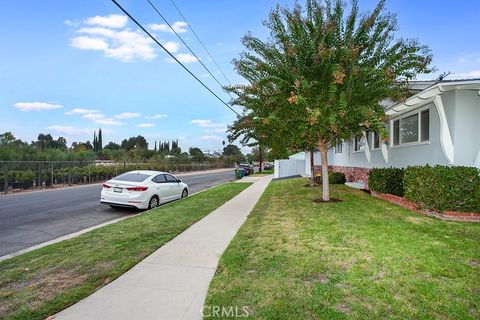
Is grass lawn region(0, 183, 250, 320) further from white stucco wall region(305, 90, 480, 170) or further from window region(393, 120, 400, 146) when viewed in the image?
window region(393, 120, 400, 146)

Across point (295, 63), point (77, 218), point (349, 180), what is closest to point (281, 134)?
point (295, 63)

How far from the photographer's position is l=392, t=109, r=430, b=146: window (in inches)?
430

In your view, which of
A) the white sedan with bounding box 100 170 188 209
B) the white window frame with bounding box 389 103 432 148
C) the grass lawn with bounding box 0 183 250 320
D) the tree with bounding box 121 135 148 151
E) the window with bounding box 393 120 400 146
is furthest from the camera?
the tree with bounding box 121 135 148 151

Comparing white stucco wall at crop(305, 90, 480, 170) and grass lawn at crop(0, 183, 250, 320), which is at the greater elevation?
white stucco wall at crop(305, 90, 480, 170)

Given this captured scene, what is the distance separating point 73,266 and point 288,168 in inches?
1171

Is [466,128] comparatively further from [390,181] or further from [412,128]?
[390,181]

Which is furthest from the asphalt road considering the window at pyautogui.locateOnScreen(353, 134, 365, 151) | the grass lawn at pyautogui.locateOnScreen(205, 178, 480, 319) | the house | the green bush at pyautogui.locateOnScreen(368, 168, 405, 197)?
the window at pyautogui.locateOnScreen(353, 134, 365, 151)

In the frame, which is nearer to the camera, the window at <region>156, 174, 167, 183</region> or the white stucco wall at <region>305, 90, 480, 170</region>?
the white stucco wall at <region>305, 90, 480, 170</region>

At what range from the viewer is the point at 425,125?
1098 cm

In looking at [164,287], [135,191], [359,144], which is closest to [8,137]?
[135,191]

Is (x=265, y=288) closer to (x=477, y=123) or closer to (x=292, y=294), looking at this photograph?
(x=292, y=294)

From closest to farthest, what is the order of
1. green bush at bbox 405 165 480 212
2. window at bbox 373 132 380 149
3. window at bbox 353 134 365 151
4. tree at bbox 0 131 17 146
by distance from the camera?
1. green bush at bbox 405 165 480 212
2. window at bbox 373 132 380 149
3. window at bbox 353 134 365 151
4. tree at bbox 0 131 17 146

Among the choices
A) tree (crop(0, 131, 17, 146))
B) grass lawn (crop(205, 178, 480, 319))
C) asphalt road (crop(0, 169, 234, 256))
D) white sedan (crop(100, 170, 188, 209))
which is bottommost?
asphalt road (crop(0, 169, 234, 256))

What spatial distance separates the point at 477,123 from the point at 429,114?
5.11 ft
